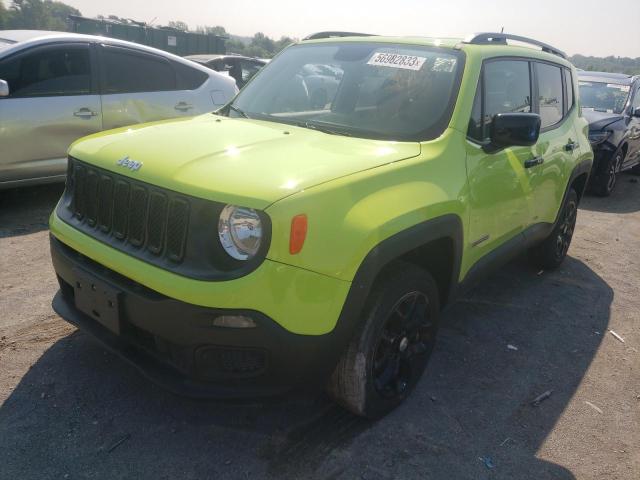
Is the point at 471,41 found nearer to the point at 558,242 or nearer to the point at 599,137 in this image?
the point at 558,242

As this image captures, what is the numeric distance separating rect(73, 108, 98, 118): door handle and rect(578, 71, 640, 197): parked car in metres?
6.74

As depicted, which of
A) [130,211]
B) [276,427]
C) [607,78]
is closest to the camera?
[130,211]

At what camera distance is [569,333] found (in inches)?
152

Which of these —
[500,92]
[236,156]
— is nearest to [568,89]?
[500,92]

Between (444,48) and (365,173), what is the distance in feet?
4.24

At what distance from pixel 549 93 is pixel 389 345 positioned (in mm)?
2552

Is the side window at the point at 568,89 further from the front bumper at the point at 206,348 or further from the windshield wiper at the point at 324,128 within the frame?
the front bumper at the point at 206,348

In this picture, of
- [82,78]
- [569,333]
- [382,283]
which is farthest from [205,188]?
[82,78]

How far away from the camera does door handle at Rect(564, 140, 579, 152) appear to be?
4203 millimetres

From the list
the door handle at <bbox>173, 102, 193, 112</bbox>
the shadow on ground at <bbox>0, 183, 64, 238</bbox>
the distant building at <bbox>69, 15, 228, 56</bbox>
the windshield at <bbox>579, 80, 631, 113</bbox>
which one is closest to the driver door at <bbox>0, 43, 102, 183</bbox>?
the shadow on ground at <bbox>0, 183, 64, 238</bbox>

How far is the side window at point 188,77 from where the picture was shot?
611 cm

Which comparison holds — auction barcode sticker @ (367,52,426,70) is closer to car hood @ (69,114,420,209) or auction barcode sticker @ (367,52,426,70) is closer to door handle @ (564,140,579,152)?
car hood @ (69,114,420,209)

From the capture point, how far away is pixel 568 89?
451 cm

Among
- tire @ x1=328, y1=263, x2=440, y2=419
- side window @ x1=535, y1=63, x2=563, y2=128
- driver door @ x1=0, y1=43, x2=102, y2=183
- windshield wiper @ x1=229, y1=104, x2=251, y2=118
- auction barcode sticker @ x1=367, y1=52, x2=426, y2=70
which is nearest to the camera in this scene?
tire @ x1=328, y1=263, x2=440, y2=419
